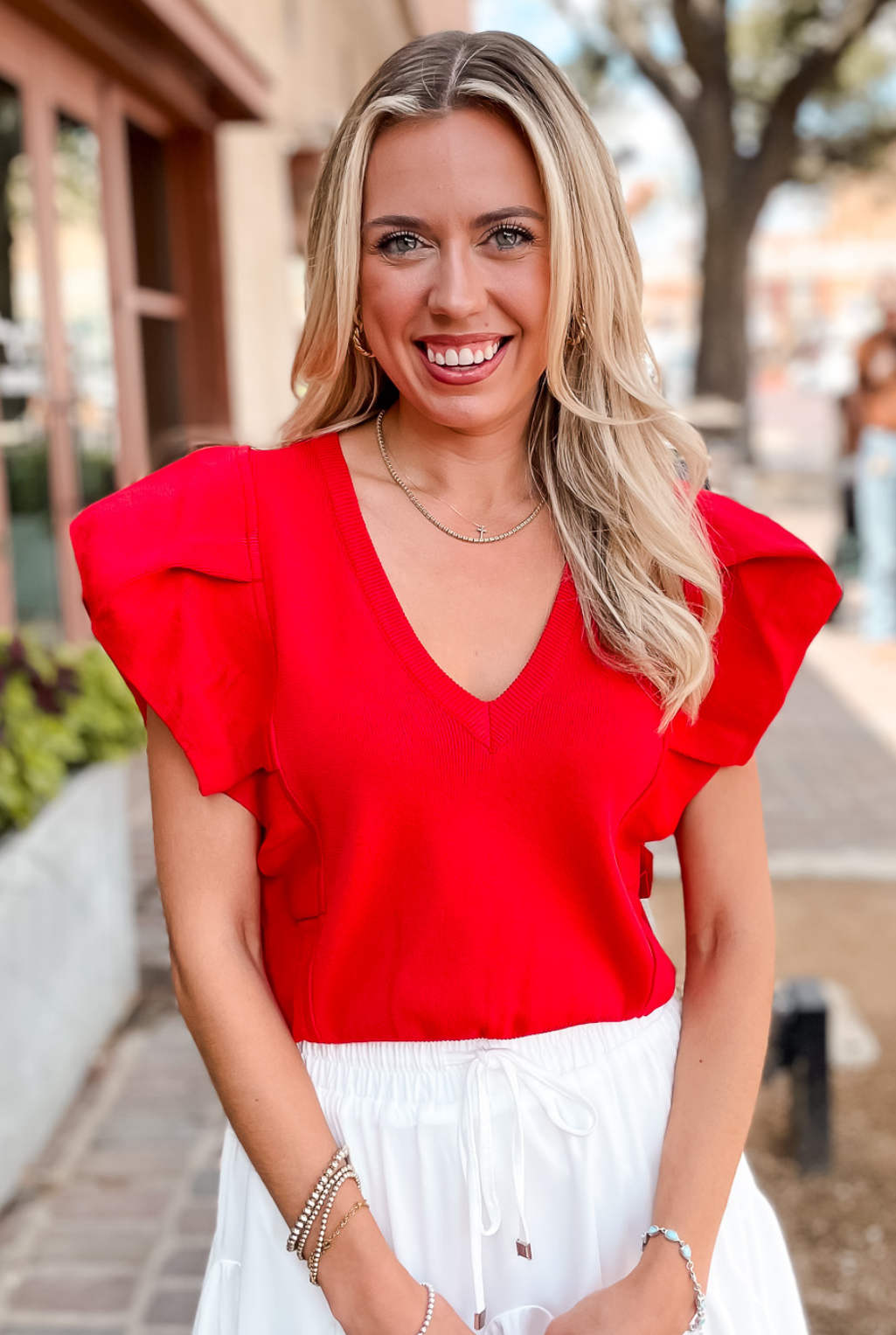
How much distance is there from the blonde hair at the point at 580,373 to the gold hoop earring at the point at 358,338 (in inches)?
0.6

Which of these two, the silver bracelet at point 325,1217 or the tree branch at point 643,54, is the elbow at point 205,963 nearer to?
the silver bracelet at point 325,1217

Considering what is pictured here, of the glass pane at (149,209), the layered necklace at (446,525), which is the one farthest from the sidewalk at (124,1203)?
the glass pane at (149,209)

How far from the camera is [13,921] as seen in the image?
2936 mm

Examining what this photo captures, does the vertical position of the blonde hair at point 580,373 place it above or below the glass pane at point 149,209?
below

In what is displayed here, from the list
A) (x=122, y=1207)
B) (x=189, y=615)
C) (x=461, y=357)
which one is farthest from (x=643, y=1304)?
(x=122, y=1207)

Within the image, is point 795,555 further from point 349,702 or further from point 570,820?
point 349,702

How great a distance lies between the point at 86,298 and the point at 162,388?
4.23ft

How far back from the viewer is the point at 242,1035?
4.71ft

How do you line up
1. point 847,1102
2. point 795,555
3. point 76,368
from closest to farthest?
point 795,555
point 847,1102
point 76,368

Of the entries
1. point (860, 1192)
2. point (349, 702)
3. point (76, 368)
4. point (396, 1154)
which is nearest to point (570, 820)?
point (349, 702)

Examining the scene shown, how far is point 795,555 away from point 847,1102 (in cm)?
250

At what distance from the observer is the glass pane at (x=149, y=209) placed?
7.08 meters

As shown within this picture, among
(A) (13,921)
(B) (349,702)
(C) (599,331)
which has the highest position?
(C) (599,331)

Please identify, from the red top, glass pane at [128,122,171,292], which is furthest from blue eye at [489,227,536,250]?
glass pane at [128,122,171,292]
